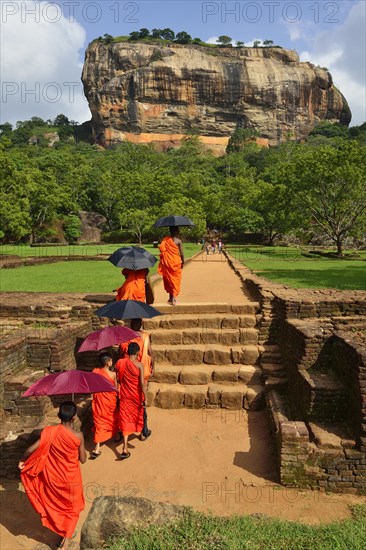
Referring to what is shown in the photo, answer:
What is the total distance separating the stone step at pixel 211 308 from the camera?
26.0ft

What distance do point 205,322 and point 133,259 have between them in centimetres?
199

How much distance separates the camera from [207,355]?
6.79m

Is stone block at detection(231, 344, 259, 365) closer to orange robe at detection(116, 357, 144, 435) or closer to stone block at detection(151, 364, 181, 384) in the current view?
stone block at detection(151, 364, 181, 384)

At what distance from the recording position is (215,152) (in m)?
104

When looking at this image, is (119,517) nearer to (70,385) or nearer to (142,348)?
(70,385)

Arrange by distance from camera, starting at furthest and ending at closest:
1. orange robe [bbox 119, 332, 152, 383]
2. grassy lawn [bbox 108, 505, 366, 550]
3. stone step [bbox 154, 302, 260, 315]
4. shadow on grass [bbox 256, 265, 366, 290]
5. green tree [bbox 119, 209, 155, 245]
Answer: green tree [bbox 119, 209, 155, 245] < shadow on grass [bbox 256, 265, 366, 290] < stone step [bbox 154, 302, 260, 315] < orange robe [bbox 119, 332, 152, 383] < grassy lawn [bbox 108, 505, 366, 550]

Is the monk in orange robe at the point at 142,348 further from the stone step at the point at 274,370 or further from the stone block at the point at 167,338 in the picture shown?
the stone step at the point at 274,370

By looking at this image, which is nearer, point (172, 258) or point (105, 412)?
point (105, 412)

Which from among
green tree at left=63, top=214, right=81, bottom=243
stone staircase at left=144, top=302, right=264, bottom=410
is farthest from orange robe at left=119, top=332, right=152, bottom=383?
green tree at left=63, top=214, right=81, bottom=243

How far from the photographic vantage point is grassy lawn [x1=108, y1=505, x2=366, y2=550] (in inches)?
116

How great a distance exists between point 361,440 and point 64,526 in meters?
3.18

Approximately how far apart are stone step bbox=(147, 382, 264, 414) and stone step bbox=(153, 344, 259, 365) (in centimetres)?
69

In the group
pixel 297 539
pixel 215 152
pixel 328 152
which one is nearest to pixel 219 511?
pixel 297 539

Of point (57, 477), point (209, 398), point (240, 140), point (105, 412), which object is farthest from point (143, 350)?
point (240, 140)
